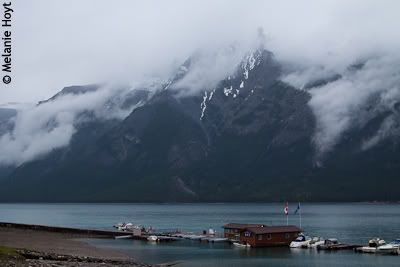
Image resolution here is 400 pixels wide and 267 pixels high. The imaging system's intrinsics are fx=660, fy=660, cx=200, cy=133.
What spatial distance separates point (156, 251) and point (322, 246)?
34.0 meters

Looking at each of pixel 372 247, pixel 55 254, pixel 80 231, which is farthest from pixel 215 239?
pixel 55 254

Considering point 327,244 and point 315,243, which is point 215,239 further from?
point 327,244

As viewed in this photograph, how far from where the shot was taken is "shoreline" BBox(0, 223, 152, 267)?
84.2 m

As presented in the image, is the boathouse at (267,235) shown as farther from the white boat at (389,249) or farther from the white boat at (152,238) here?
the white boat at (152,238)

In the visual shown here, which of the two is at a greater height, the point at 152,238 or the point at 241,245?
the point at 152,238

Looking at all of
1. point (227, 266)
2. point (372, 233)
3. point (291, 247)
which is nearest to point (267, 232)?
point (291, 247)

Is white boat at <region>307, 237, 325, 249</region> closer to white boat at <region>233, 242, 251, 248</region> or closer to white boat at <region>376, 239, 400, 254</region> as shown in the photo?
white boat at <region>233, 242, 251, 248</region>

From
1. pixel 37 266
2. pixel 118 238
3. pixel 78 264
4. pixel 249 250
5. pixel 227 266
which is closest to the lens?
pixel 37 266

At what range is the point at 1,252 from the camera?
8506 cm

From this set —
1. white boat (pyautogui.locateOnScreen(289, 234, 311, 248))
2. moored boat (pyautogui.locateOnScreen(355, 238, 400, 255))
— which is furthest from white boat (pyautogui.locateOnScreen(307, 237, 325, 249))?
moored boat (pyautogui.locateOnScreen(355, 238, 400, 255))

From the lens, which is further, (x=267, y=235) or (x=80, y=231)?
(x=80, y=231)

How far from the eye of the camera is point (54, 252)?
113 meters

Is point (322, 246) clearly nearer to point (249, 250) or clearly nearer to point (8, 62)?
point (249, 250)

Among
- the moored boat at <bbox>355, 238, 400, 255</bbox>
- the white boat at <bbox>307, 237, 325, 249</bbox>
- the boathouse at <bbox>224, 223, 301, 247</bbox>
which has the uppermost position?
the boathouse at <bbox>224, 223, 301, 247</bbox>
